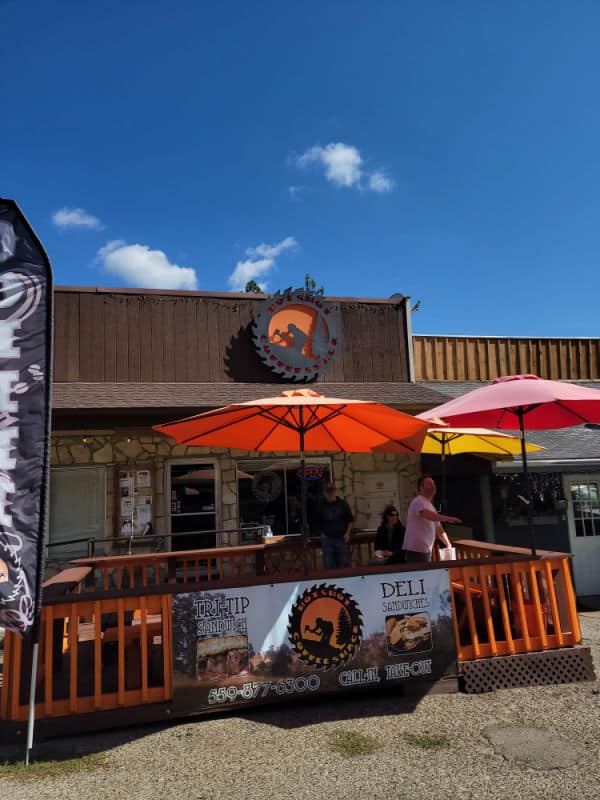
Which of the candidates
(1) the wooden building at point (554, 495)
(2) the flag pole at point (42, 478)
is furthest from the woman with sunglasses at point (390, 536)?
(2) the flag pole at point (42, 478)

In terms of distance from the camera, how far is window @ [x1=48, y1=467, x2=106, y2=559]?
990 cm

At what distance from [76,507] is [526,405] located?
322 inches

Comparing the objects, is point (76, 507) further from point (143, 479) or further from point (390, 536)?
point (390, 536)

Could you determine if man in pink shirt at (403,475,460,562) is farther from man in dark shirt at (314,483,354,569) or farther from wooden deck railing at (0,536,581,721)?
man in dark shirt at (314,483,354,569)

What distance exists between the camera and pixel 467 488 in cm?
1012

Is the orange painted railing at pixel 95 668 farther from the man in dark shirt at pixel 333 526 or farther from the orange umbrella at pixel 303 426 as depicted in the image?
the man in dark shirt at pixel 333 526

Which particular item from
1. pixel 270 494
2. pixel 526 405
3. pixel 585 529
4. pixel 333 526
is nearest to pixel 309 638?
pixel 333 526

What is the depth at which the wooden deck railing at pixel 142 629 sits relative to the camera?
4.29 meters

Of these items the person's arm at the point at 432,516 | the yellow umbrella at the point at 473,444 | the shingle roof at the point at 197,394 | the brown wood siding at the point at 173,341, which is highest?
the brown wood siding at the point at 173,341

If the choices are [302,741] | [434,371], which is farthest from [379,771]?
[434,371]

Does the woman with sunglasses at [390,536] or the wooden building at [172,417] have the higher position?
the wooden building at [172,417]

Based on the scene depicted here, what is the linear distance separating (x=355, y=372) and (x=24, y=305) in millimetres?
7581

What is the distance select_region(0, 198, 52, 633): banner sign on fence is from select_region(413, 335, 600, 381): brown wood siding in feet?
30.9

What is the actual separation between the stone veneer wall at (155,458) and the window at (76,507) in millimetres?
136
